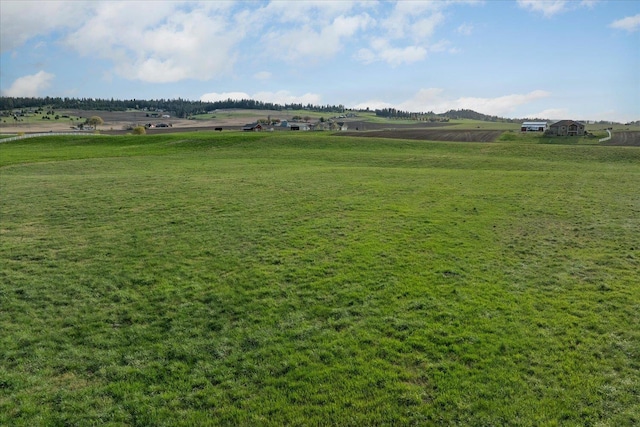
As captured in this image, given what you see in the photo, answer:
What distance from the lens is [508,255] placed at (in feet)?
48.3

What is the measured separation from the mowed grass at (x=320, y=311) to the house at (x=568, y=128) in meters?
69.9

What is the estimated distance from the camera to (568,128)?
82.9m

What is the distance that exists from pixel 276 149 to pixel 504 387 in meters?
51.9

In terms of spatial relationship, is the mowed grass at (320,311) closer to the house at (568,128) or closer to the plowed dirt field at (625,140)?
the plowed dirt field at (625,140)

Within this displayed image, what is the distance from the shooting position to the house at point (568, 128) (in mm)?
81438

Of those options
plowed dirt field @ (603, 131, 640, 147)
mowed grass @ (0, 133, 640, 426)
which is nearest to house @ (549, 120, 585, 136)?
plowed dirt field @ (603, 131, 640, 147)

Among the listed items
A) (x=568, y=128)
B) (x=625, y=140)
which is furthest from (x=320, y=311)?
(x=568, y=128)

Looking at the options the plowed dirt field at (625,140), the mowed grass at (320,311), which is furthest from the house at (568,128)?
the mowed grass at (320,311)

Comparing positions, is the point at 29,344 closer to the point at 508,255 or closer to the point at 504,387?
the point at 504,387

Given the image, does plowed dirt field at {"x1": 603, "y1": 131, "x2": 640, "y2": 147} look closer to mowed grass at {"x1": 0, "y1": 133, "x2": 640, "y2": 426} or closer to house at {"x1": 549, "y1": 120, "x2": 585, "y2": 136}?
house at {"x1": 549, "y1": 120, "x2": 585, "y2": 136}

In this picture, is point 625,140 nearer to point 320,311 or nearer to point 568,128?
point 568,128

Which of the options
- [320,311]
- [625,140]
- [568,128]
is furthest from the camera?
[568,128]

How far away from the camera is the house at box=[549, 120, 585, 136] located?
3206 inches

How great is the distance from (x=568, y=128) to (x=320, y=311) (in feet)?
298
